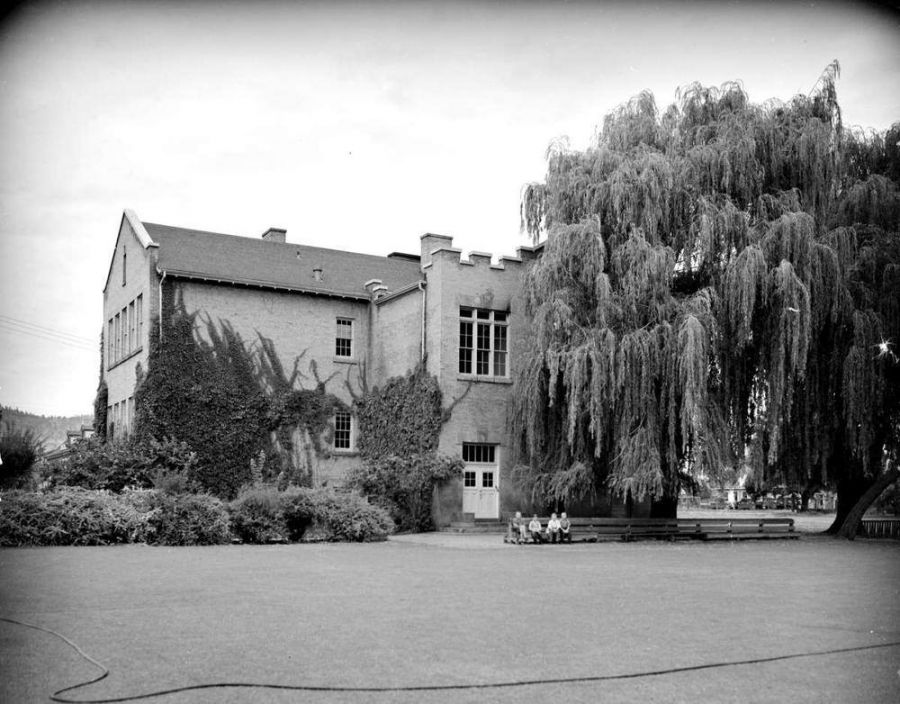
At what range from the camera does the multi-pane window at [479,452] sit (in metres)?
32.7

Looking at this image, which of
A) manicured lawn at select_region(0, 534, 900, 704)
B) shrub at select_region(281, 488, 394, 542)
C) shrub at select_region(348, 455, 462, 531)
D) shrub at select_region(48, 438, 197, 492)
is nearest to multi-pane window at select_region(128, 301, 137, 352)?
shrub at select_region(48, 438, 197, 492)

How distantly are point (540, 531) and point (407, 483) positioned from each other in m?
6.16

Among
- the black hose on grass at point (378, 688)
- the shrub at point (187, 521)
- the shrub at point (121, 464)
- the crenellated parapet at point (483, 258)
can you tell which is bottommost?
the black hose on grass at point (378, 688)

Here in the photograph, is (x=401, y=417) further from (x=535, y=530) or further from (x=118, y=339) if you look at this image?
(x=118, y=339)

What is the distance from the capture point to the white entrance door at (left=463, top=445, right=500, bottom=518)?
3222cm

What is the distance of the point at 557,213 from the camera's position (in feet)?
94.5

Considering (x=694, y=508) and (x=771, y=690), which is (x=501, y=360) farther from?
(x=694, y=508)

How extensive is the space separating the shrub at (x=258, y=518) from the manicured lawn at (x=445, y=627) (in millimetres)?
4863

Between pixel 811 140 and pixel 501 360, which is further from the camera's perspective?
pixel 501 360

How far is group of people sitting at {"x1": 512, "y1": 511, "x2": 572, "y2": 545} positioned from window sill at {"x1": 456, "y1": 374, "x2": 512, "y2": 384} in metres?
6.90

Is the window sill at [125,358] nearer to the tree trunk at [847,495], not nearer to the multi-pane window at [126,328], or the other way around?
the multi-pane window at [126,328]

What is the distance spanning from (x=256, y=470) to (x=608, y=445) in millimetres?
12170

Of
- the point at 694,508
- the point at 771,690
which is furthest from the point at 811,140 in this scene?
the point at 694,508

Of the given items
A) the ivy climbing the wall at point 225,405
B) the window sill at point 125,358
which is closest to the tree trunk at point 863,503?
the ivy climbing the wall at point 225,405
